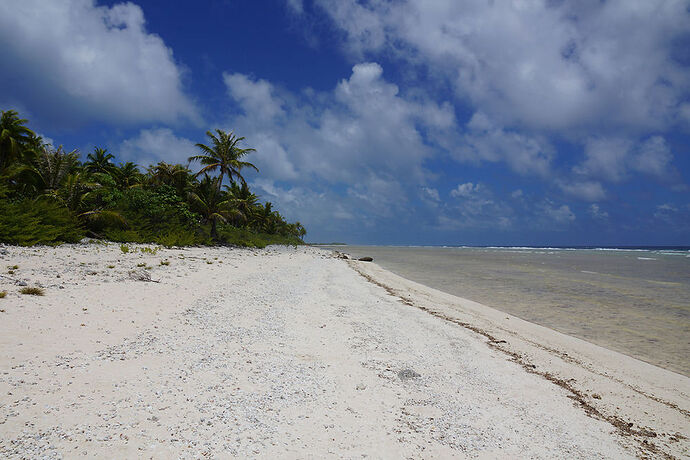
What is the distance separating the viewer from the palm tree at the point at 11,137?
20.1 meters

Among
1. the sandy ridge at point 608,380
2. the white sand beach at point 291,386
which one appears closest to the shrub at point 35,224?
the white sand beach at point 291,386

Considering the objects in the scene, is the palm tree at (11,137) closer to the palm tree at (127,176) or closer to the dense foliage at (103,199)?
the dense foliage at (103,199)

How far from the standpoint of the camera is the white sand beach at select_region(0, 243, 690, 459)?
2854 millimetres

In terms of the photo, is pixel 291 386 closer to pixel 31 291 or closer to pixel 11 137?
pixel 31 291

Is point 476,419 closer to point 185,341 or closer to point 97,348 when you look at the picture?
point 185,341

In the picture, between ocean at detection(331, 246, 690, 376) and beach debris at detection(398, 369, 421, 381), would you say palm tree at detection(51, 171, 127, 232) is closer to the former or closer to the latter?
ocean at detection(331, 246, 690, 376)

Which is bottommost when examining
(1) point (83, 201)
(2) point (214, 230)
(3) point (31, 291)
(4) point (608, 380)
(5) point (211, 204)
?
(4) point (608, 380)

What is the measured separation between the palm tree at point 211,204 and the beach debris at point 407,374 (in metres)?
27.6

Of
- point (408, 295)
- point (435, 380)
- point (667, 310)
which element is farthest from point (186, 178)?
point (667, 310)

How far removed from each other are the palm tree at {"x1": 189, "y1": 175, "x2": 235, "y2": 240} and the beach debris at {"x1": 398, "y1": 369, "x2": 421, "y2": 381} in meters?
27.6

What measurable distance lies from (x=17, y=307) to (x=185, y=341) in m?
2.82

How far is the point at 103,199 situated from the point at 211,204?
9714 mm

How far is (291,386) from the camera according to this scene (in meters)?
3.93

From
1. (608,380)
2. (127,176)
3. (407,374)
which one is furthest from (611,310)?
(127,176)
